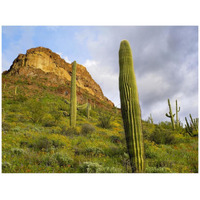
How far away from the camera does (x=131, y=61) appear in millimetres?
5195

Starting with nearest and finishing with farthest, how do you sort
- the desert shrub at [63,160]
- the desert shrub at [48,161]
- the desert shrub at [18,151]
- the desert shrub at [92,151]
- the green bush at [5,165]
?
the green bush at [5,165], the desert shrub at [48,161], the desert shrub at [63,160], the desert shrub at [18,151], the desert shrub at [92,151]

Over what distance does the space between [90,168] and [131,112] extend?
6.27 ft

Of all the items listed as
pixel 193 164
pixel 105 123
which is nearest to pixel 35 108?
pixel 105 123

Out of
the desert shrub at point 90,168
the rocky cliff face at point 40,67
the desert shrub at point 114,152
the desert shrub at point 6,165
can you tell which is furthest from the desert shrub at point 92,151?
the rocky cliff face at point 40,67

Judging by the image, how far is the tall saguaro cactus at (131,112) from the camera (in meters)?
4.11

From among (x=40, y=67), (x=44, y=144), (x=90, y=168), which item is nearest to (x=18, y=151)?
(x=44, y=144)

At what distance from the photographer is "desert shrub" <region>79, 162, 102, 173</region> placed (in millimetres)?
3842

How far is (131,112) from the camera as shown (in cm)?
441

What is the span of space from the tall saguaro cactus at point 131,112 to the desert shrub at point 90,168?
0.97 metres

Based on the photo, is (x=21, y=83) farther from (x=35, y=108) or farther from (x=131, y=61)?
(x=131, y=61)

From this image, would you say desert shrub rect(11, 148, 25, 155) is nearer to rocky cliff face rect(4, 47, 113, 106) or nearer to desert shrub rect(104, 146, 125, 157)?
desert shrub rect(104, 146, 125, 157)

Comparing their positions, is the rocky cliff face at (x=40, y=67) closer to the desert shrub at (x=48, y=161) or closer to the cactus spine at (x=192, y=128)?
the cactus spine at (x=192, y=128)

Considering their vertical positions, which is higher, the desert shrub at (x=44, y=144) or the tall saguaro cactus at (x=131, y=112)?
the tall saguaro cactus at (x=131, y=112)

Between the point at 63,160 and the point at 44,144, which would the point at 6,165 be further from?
the point at 44,144
